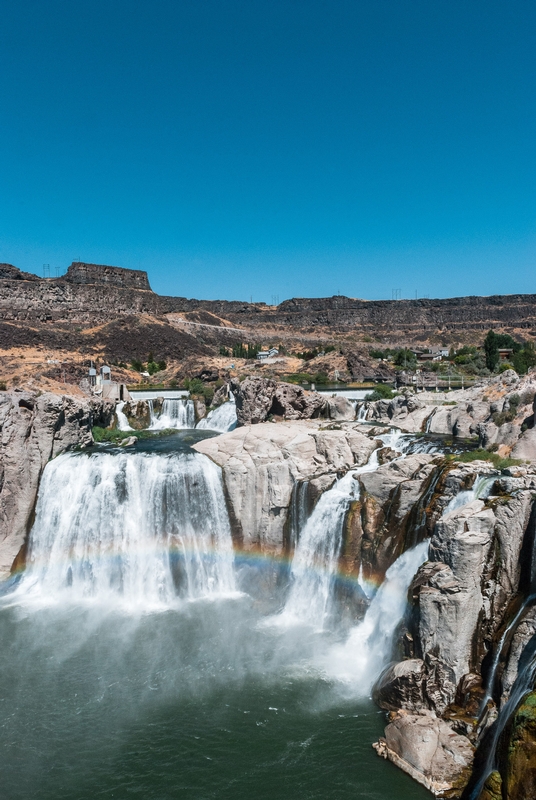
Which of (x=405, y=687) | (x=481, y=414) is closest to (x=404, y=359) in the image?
(x=481, y=414)

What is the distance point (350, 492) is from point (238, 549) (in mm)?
4774

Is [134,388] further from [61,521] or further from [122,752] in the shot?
[122,752]

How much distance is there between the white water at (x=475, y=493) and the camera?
45.4ft

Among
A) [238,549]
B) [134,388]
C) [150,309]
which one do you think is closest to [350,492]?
[238,549]

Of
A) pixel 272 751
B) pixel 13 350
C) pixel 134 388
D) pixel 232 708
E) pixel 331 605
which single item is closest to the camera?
pixel 272 751

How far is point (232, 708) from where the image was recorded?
498 inches

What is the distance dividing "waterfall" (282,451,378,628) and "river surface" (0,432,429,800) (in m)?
0.63

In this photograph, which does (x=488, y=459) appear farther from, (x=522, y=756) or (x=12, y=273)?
(x=12, y=273)

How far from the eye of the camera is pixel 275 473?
19500 mm

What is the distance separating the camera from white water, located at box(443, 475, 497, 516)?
45.4 ft

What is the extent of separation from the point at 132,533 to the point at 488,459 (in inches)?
488

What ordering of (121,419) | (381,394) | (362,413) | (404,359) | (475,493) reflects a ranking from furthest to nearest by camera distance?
(404,359) < (381,394) < (121,419) < (362,413) < (475,493)

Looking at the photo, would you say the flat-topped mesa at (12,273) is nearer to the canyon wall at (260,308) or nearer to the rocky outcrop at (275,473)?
the canyon wall at (260,308)

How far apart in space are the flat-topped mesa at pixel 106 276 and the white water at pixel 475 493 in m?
94.1
